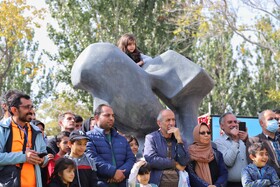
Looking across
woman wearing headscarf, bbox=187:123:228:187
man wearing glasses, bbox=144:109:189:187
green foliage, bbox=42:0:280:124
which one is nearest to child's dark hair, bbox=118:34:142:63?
man wearing glasses, bbox=144:109:189:187

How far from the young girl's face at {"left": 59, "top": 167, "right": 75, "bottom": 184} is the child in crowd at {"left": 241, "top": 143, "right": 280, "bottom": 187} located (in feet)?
6.63

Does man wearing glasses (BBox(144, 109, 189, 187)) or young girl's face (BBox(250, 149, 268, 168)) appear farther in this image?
young girl's face (BBox(250, 149, 268, 168))

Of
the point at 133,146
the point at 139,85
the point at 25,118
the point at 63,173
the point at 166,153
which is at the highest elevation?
the point at 139,85

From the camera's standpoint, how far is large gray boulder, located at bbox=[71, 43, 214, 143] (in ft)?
27.2

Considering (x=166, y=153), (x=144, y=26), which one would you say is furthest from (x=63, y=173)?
(x=144, y=26)

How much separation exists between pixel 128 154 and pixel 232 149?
1402mm

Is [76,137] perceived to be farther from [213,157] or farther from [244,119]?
[244,119]

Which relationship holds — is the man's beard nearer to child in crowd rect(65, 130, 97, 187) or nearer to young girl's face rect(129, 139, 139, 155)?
child in crowd rect(65, 130, 97, 187)

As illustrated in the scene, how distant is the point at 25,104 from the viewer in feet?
21.9

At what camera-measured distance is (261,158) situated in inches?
298

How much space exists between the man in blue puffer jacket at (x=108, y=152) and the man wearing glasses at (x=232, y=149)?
1.33m

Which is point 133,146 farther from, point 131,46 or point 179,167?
point 131,46

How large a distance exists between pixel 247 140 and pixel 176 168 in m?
1.13

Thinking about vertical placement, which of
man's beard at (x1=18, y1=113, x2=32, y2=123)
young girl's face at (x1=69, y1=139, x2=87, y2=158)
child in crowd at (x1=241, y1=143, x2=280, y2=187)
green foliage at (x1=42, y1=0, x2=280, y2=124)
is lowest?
child in crowd at (x1=241, y1=143, x2=280, y2=187)
